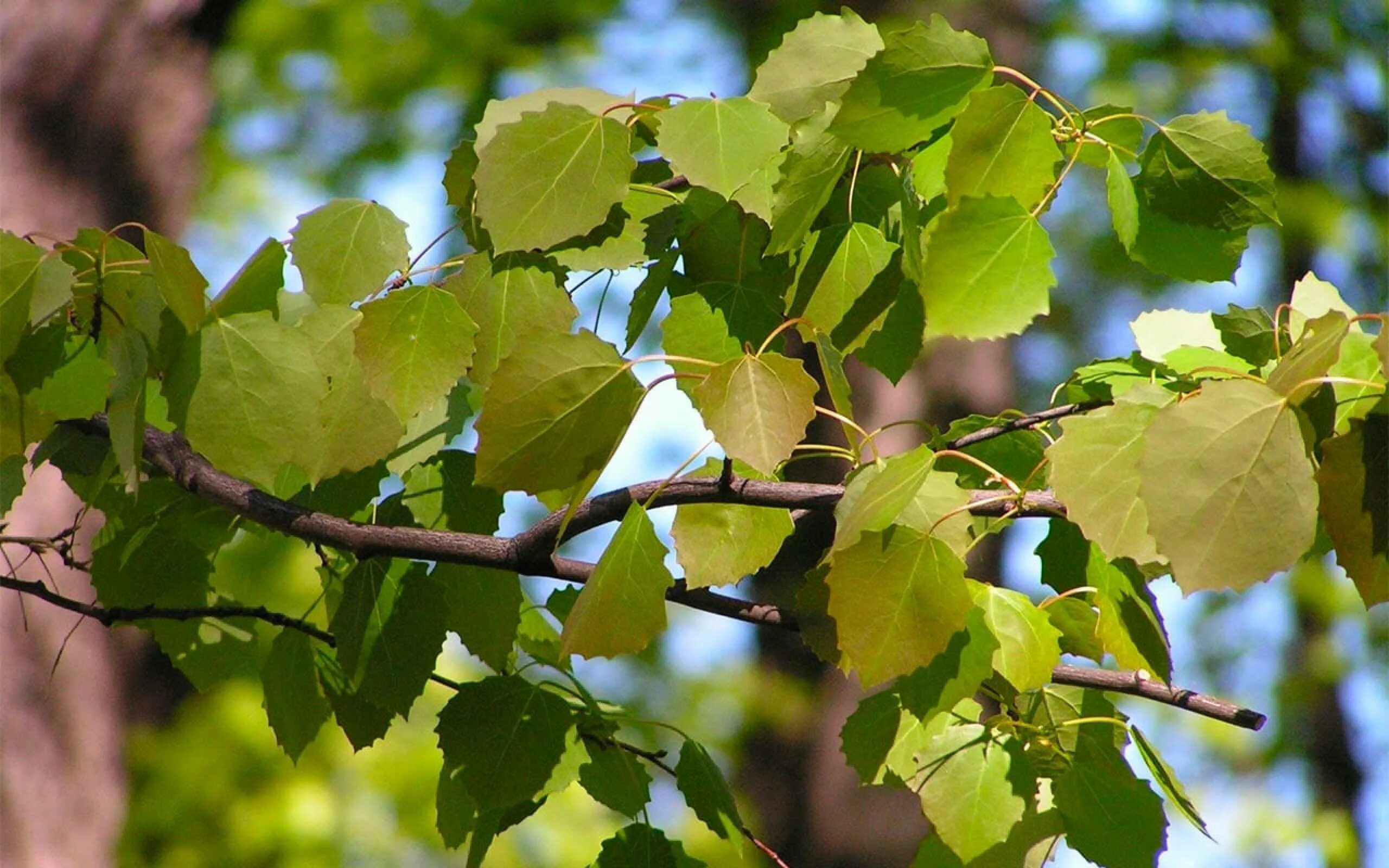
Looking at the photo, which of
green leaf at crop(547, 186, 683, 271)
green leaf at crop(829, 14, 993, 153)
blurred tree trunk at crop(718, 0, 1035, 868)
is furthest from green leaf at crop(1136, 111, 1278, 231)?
blurred tree trunk at crop(718, 0, 1035, 868)

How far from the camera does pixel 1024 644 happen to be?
0.64 metres

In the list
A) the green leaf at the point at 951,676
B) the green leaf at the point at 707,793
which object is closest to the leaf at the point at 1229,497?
the green leaf at the point at 951,676

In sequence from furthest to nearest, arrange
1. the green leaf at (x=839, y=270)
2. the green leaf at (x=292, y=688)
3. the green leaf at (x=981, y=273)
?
the green leaf at (x=292, y=688), the green leaf at (x=839, y=270), the green leaf at (x=981, y=273)

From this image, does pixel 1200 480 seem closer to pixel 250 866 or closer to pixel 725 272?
A: pixel 725 272

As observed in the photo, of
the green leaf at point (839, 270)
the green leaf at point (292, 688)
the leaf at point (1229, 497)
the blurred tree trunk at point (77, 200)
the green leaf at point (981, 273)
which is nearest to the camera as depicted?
the leaf at point (1229, 497)

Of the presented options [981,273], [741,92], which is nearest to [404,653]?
[981,273]

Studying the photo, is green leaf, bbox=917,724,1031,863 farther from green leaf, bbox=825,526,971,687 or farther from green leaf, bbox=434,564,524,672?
green leaf, bbox=434,564,524,672

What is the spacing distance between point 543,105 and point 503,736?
0.38 metres

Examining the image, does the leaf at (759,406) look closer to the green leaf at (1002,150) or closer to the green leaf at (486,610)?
the green leaf at (1002,150)

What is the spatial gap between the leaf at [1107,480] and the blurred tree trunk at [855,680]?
5.11ft

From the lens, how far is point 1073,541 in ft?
2.40

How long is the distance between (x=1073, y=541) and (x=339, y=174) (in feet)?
17.2

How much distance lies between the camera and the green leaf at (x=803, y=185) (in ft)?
2.20

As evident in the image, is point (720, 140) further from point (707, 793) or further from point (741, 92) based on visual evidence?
point (741, 92)
